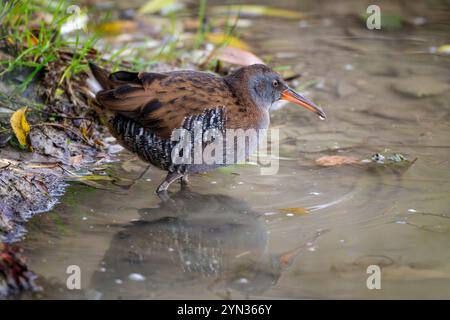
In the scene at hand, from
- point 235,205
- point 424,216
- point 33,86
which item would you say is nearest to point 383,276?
point 424,216

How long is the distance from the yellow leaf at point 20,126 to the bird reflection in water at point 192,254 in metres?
1.05

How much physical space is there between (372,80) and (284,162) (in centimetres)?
200

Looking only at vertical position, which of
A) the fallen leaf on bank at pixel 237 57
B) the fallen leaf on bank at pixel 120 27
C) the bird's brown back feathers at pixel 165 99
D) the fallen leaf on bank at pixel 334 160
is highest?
the fallen leaf on bank at pixel 120 27

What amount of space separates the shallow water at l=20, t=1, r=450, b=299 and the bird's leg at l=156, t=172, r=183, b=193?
79 millimetres

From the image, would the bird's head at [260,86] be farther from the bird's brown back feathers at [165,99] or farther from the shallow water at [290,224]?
the shallow water at [290,224]

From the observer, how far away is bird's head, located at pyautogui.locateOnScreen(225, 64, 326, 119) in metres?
4.88

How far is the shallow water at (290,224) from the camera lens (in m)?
3.56

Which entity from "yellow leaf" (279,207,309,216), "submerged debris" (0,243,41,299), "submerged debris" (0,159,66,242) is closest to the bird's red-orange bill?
"yellow leaf" (279,207,309,216)

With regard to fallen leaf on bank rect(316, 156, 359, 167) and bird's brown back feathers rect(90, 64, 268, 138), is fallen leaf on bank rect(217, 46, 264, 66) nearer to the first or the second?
fallen leaf on bank rect(316, 156, 359, 167)

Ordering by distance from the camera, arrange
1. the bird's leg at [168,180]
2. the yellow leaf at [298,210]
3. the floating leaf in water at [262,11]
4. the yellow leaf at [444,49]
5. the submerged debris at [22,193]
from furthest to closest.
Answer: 1. the floating leaf in water at [262,11]
2. the yellow leaf at [444,49]
3. the bird's leg at [168,180]
4. the yellow leaf at [298,210]
5. the submerged debris at [22,193]

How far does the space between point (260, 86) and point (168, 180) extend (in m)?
0.90

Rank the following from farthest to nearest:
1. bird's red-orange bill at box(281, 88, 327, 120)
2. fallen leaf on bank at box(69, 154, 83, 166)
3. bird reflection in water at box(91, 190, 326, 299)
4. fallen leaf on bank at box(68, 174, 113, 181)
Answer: bird's red-orange bill at box(281, 88, 327, 120)
fallen leaf on bank at box(69, 154, 83, 166)
fallen leaf on bank at box(68, 174, 113, 181)
bird reflection in water at box(91, 190, 326, 299)

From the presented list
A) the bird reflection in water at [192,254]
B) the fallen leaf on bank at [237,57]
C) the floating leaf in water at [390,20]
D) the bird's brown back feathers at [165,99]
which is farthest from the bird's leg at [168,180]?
the floating leaf in water at [390,20]
